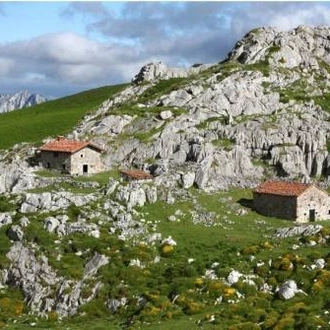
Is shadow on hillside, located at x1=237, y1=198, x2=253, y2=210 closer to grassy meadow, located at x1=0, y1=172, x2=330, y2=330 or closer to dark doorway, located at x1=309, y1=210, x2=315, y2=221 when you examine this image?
grassy meadow, located at x1=0, y1=172, x2=330, y2=330

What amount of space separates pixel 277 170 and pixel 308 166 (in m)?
5.70

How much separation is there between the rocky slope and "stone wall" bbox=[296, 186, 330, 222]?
26.9 feet

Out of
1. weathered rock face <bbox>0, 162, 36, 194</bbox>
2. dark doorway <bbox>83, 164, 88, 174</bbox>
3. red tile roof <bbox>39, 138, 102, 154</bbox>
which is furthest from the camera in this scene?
dark doorway <bbox>83, 164, 88, 174</bbox>

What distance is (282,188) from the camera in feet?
272

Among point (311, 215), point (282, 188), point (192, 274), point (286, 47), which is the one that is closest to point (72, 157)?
point (282, 188)

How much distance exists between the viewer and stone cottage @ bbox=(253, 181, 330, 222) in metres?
80.6

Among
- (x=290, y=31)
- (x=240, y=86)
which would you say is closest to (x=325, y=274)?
(x=240, y=86)

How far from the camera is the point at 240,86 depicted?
11250 centimetres

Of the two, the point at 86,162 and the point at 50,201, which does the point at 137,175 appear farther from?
the point at 50,201

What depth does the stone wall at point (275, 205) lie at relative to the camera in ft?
265

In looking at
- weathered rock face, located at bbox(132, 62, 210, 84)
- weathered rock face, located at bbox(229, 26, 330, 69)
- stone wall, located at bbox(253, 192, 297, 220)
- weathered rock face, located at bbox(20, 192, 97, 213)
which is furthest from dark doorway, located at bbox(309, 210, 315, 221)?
weathered rock face, located at bbox(132, 62, 210, 84)

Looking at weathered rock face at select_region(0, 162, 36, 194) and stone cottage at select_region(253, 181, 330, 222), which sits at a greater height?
weathered rock face at select_region(0, 162, 36, 194)

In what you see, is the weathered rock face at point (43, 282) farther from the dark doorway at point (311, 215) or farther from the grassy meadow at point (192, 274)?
the dark doorway at point (311, 215)

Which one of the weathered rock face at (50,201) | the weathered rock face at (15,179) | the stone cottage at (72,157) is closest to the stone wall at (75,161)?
the stone cottage at (72,157)
